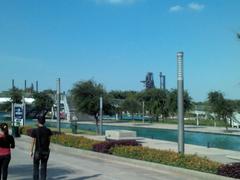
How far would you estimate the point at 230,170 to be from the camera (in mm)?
12102

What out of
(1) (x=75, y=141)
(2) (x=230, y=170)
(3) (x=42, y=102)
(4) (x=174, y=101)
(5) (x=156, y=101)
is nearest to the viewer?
(2) (x=230, y=170)

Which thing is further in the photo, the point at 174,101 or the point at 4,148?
the point at 174,101

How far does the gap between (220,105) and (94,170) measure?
35879mm

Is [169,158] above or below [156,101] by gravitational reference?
below

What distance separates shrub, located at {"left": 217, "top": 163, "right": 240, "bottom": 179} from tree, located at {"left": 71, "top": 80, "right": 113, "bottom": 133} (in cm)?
2856

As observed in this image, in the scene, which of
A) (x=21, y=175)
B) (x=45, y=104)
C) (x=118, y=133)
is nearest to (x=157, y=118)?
(x=45, y=104)

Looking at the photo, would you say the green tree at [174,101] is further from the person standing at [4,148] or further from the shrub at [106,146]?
the person standing at [4,148]

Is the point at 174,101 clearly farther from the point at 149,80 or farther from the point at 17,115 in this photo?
the point at 149,80

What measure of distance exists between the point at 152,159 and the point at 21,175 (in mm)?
4428

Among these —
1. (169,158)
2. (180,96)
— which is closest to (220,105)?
(180,96)

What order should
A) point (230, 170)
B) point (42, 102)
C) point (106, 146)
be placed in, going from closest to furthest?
1. point (230, 170)
2. point (106, 146)
3. point (42, 102)

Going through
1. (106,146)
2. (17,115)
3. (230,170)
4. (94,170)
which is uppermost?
(17,115)

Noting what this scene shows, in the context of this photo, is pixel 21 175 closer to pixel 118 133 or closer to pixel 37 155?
pixel 37 155

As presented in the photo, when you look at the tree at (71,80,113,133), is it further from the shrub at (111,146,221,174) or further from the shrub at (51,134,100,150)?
the shrub at (111,146,221,174)
